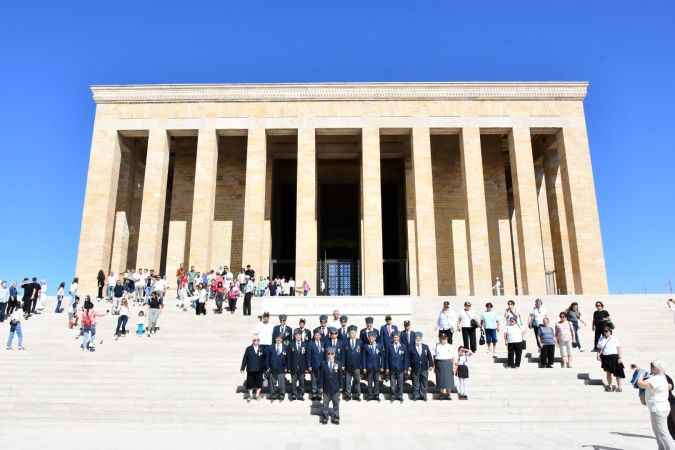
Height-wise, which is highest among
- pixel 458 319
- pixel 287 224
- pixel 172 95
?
pixel 172 95

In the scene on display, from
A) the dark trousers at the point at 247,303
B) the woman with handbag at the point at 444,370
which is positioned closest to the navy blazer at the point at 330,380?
the woman with handbag at the point at 444,370

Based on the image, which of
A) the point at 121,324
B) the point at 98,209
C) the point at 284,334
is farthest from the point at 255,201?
the point at 284,334

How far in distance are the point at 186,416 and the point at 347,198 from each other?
25.6 m

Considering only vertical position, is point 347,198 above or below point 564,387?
above

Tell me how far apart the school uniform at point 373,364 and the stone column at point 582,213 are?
17.1 m

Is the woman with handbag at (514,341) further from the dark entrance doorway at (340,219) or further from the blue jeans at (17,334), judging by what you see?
the dark entrance doorway at (340,219)

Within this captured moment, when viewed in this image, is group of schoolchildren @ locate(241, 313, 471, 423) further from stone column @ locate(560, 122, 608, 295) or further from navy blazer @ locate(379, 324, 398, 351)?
stone column @ locate(560, 122, 608, 295)

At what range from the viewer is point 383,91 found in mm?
25500

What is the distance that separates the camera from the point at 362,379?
10.6 metres

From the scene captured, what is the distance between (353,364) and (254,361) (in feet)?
6.03

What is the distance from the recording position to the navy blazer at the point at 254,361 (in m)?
9.34

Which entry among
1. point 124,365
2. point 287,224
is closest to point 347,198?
point 287,224

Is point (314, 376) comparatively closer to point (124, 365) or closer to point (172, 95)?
point (124, 365)

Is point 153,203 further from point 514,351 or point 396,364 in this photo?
point 514,351
